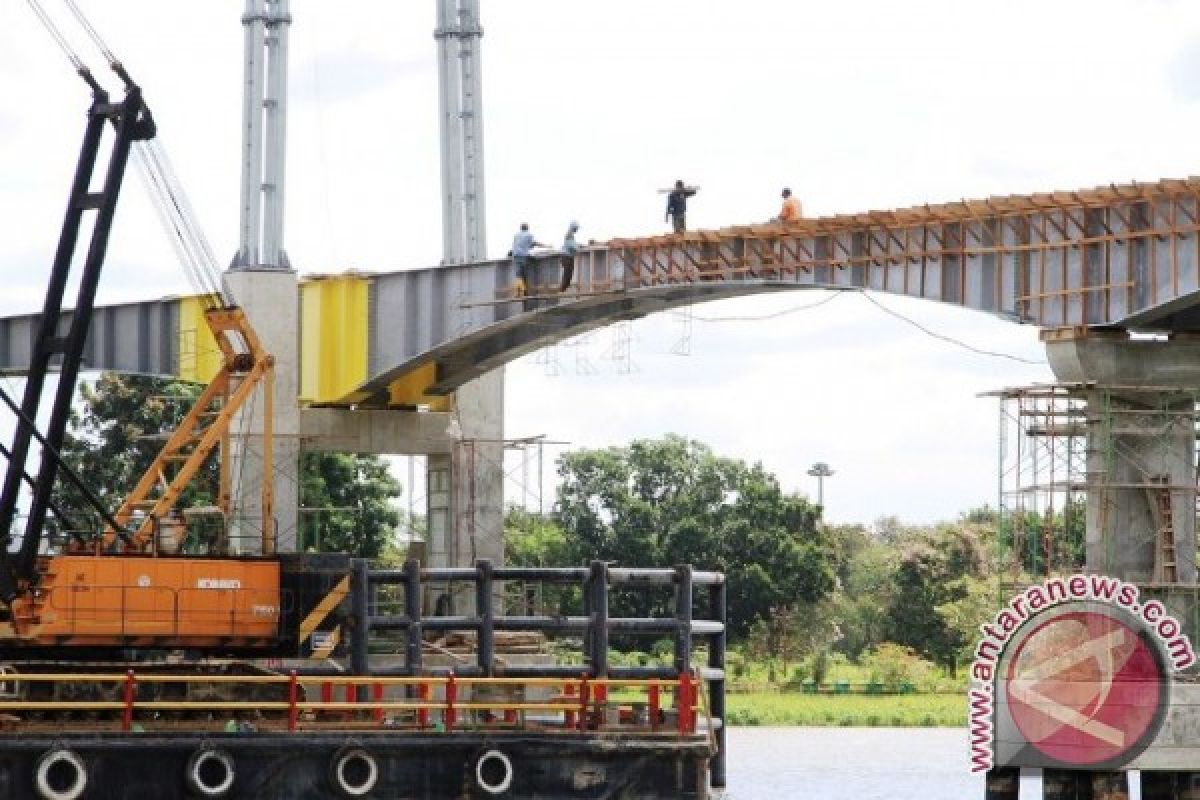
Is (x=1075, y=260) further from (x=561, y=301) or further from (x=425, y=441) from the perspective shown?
(x=425, y=441)

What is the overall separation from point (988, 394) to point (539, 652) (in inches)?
558

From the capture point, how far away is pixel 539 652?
223 ft

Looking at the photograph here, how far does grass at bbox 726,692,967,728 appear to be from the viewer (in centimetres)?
10300

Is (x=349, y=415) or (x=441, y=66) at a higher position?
(x=441, y=66)

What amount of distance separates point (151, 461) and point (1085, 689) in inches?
2793

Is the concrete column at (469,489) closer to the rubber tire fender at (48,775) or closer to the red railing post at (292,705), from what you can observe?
the red railing post at (292,705)

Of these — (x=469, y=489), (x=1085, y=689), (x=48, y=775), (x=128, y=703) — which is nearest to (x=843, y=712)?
(x=469, y=489)

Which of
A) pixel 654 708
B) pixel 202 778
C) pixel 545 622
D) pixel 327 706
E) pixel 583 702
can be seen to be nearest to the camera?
pixel 202 778

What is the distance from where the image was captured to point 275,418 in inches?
3046

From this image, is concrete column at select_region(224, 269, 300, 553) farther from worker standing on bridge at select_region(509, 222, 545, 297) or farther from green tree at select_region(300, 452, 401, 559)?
green tree at select_region(300, 452, 401, 559)

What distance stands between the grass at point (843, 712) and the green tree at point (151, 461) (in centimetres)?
1667

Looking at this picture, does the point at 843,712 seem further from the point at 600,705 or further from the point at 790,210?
the point at 600,705

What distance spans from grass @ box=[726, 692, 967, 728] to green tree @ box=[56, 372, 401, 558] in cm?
1667

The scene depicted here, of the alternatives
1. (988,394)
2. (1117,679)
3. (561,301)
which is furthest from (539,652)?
(1117,679)
